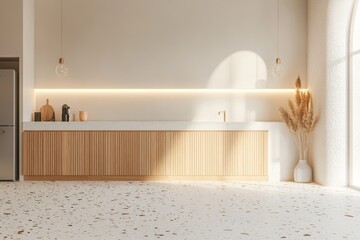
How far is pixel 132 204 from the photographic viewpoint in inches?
190

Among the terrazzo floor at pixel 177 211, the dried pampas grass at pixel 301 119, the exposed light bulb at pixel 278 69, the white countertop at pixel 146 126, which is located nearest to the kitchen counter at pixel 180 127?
the white countertop at pixel 146 126

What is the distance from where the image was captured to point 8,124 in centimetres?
664

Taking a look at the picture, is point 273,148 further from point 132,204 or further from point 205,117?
point 132,204

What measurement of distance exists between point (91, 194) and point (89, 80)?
244 centimetres

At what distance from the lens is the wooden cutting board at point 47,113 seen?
7.17 meters

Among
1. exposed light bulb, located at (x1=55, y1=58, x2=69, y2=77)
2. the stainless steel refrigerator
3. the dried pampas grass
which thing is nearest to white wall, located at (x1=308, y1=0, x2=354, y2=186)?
the dried pampas grass

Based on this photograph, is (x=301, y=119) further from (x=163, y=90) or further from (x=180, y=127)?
(x=163, y=90)

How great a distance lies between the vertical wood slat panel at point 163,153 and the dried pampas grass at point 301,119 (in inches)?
20.2

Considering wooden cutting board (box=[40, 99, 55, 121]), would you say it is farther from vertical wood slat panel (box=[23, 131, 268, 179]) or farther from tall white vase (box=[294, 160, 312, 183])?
tall white vase (box=[294, 160, 312, 183])

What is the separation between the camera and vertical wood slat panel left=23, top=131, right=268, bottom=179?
22.3 feet

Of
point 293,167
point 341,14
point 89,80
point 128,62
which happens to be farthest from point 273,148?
point 89,80

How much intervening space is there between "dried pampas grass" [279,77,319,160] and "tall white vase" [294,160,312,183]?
0.57 feet

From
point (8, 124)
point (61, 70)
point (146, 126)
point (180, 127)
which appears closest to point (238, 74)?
point (180, 127)

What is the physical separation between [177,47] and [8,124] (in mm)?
3054
